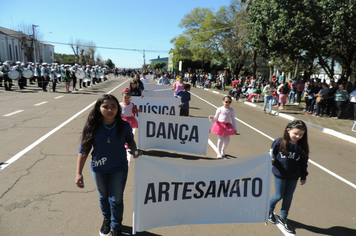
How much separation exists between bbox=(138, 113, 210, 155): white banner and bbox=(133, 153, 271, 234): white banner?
2.98 meters

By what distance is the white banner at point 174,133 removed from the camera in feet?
20.0

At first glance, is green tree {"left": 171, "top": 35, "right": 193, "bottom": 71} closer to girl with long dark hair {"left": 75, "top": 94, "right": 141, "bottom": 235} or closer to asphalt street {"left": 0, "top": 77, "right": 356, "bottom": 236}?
asphalt street {"left": 0, "top": 77, "right": 356, "bottom": 236}

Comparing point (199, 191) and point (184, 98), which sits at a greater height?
point (184, 98)

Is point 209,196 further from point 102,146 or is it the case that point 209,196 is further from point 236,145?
point 236,145

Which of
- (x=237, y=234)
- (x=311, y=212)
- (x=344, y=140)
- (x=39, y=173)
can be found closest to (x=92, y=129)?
(x=237, y=234)

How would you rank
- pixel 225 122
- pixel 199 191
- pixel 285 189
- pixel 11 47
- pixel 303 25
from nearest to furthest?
pixel 199 191
pixel 285 189
pixel 225 122
pixel 303 25
pixel 11 47

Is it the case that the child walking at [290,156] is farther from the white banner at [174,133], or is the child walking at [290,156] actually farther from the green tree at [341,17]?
the green tree at [341,17]

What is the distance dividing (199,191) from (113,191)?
3.37ft

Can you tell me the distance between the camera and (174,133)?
6.17m

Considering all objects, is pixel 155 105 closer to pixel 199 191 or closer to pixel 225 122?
pixel 225 122

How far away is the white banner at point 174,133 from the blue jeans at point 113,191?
3.10 metres

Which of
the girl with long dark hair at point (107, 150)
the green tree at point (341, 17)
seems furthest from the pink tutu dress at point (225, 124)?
the green tree at point (341, 17)

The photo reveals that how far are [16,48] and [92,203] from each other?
3423 inches

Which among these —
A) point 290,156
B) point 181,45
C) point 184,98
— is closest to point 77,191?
point 290,156
